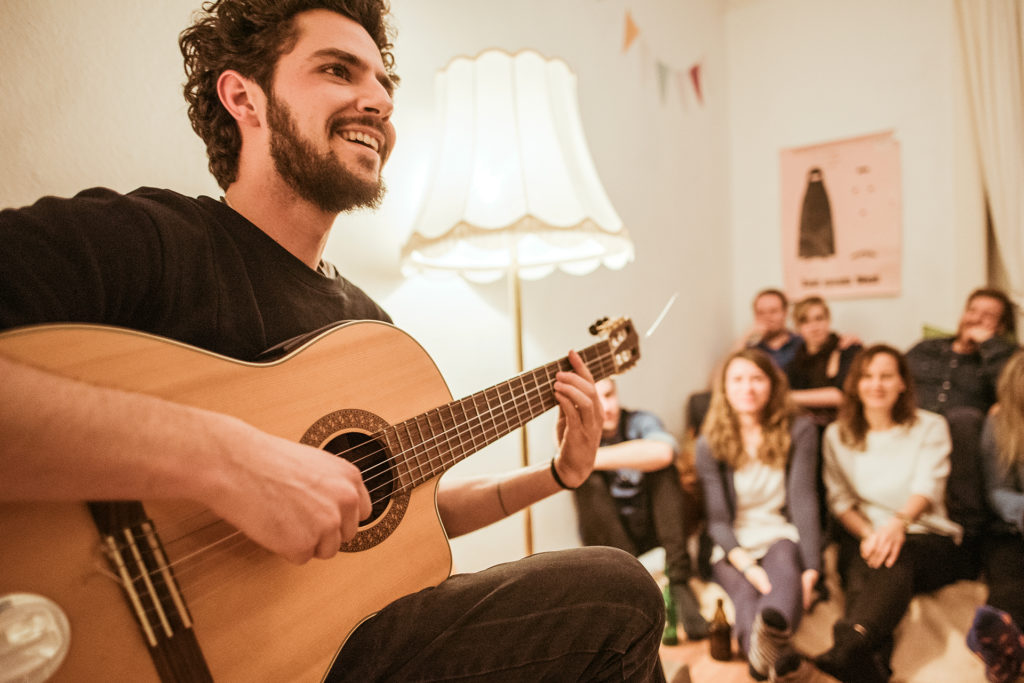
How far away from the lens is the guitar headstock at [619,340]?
123 cm

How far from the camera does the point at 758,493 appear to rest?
2271 millimetres

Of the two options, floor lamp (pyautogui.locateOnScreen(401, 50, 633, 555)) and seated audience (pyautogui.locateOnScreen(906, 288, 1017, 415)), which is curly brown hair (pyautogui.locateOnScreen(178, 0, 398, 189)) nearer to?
floor lamp (pyautogui.locateOnScreen(401, 50, 633, 555))

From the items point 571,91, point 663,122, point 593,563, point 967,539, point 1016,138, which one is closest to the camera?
point 593,563

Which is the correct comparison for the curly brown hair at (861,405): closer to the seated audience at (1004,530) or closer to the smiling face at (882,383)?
the smiling face at (882,383)

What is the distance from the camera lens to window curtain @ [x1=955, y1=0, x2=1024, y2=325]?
319 centimetres

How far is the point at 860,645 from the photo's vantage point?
175 cm

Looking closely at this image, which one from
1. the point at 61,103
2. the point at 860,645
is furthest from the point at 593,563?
the point at 860,645

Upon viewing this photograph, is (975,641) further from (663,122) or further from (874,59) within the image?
(874,59)

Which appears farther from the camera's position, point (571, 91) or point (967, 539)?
point (967, 539)

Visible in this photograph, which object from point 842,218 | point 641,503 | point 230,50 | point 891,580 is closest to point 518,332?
point 230,50

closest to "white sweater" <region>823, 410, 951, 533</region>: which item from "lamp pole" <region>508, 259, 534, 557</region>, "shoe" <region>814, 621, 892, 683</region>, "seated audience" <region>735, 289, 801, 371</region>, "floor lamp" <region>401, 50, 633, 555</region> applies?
"shoe" <region>814, 621, 892, 683</region>

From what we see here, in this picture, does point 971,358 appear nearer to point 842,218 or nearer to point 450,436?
point 842,218

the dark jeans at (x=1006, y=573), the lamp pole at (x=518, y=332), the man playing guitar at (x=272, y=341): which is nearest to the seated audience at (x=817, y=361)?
the dark jeans at (x=1006, y=573)

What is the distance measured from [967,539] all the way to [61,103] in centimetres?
308
